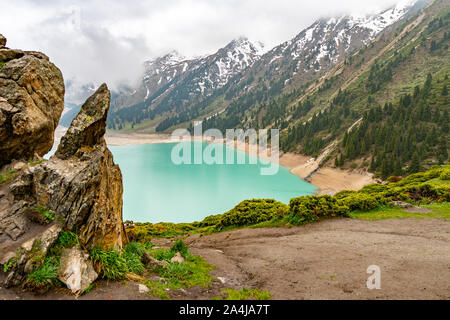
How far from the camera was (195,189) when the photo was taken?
174 ft

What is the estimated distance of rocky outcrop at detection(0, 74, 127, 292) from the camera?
651 centimetres

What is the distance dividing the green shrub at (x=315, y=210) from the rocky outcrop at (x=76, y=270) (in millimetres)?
13576

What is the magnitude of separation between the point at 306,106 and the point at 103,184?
417 ft

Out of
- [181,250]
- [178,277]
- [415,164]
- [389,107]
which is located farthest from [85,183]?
[389,107]

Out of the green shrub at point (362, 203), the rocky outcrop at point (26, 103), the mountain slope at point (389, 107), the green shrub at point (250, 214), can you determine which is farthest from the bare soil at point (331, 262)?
the mountain slope at point (389, 107)

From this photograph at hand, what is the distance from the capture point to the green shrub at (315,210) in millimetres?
16969

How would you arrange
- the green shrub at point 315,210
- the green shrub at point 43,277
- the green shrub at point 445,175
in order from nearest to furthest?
the green shrub at point 43,277 → the green shrub at point 315,210 → the green shrub at point 445,175

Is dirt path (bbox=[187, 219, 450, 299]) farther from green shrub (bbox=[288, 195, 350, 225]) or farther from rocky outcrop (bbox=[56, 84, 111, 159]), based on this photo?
rocky outcrop (bbox=[56, 84, 111, 159])

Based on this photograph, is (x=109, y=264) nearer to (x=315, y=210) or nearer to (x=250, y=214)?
(x=315, y=210)

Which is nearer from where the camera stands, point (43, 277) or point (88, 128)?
point (43, 277)

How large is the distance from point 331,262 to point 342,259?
60 centimetres

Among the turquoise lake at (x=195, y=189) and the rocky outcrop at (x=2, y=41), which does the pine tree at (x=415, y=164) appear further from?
the rocky outcrop at (x=2, y=41)

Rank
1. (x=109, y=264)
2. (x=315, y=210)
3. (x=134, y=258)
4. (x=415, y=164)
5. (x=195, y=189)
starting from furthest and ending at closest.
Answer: (x=195, y=189) < (x=415, y=164) < (x=315, y=210) < (x=134, y=258) < (x=109, y=264)
